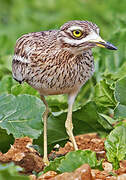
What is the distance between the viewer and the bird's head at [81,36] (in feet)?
14.1

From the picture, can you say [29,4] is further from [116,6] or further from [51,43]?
[51,43]

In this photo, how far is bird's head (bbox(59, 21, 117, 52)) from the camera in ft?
14.1

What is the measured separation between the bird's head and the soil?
2.44 feet

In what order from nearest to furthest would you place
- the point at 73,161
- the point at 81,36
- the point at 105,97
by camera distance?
1. the point at 73,161
2. the point at 81,36
3. the point at 105,97

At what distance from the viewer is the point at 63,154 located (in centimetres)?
472

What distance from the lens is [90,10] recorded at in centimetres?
1080

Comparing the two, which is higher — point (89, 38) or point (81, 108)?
point (89, 38)

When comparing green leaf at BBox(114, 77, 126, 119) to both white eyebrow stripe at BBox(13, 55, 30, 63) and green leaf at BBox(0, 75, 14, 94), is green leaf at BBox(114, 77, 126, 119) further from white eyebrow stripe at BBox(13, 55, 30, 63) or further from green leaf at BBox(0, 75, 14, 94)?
green leaf at BBox(0, 75, 14, 94)

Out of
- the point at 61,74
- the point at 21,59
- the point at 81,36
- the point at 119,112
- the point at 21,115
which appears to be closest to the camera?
the point at 21,115

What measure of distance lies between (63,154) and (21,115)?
0.72 m

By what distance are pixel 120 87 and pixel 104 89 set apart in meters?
0.47

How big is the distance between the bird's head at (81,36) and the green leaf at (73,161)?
0.72 m

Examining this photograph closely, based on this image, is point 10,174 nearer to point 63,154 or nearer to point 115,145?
point 115,145

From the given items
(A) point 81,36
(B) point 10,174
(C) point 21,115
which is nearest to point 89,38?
(A) point 81,36
